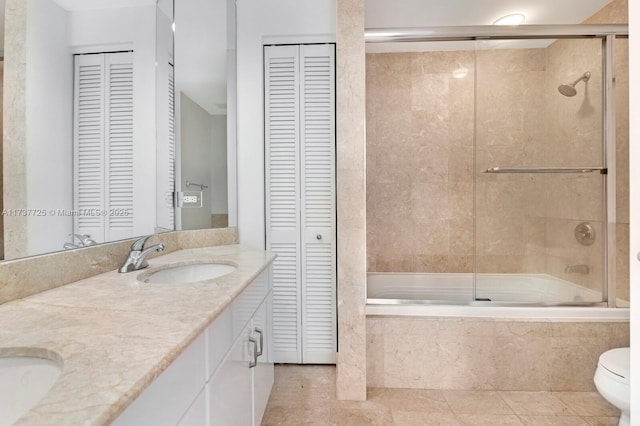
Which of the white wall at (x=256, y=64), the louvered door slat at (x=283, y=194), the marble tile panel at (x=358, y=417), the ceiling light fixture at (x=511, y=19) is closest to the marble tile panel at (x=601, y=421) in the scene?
the marble tile panel at (x=358, y=417)

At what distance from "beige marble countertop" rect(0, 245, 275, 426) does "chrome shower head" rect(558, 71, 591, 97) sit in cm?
229

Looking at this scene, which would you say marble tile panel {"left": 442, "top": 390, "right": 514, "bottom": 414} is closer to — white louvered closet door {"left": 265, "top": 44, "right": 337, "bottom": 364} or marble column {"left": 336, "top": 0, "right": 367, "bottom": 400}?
marble column {"left": 336, "top": 0, "right": 367, "bottom": 400}

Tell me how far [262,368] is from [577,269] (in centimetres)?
203

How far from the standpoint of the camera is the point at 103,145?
1.07 m

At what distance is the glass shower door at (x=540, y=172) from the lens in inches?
70.7

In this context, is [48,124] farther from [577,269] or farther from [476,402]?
[577,269]

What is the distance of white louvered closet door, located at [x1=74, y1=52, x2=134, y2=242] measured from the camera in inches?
39.0

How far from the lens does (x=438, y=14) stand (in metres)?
2.12

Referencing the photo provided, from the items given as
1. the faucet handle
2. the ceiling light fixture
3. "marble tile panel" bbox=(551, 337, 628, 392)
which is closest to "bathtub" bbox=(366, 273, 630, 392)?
"marble tile panel" bbox=(551, 337, 628, 392)

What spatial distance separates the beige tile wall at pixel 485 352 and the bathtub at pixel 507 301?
0.05m

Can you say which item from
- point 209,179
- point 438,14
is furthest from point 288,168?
point 438,14

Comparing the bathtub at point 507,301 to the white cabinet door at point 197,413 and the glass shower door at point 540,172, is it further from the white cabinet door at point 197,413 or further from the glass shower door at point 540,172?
the white cabinet door at point 197,413

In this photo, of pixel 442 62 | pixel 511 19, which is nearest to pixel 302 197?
pixel 442 62
